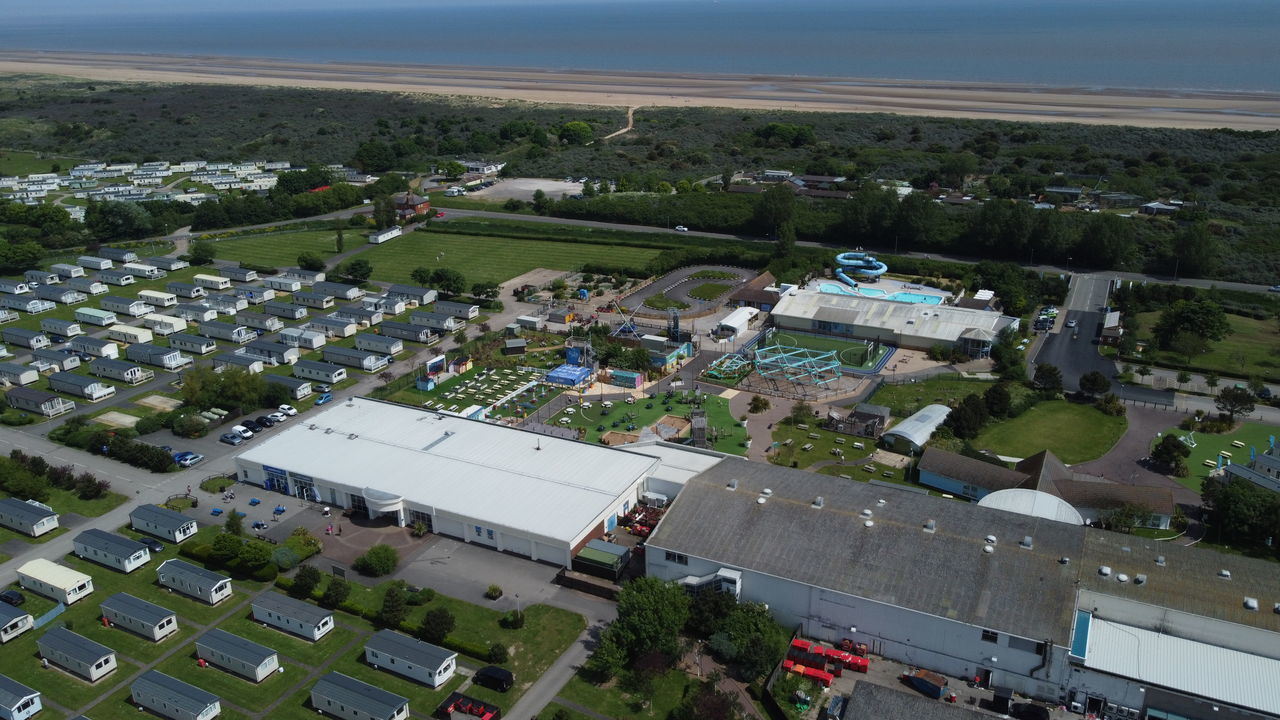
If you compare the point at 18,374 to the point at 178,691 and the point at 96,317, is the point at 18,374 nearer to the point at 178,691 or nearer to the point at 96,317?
the point at 96,317

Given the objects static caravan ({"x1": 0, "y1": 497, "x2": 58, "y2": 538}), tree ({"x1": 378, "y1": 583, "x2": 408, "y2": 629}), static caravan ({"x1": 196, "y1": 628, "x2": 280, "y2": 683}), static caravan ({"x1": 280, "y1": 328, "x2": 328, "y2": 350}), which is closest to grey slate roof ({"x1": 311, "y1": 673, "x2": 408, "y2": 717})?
static caravan ({"x1": 196, "y1": 628, "x2": 280, "y2": 683})

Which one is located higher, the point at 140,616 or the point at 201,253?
the point at 201,253

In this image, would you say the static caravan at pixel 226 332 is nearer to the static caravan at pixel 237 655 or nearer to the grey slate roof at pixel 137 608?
the grey slate roof at pixel 137 608

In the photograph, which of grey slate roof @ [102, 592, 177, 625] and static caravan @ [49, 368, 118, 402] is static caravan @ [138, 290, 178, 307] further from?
grey slate roof @ [102, 592, 177, 625]

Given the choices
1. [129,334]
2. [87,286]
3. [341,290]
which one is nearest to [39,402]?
[129,334]

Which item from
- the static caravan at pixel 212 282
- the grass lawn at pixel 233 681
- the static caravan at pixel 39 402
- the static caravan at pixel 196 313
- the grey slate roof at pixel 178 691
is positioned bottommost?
the grass lawn at pixel 233 681

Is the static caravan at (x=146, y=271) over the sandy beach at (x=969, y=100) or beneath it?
beneath

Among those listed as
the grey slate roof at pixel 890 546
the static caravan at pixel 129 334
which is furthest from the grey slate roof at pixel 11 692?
the static caravan at pixel 129 334

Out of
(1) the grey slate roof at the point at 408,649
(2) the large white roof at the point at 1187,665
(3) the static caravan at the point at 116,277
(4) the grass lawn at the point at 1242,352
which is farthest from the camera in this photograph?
(3) the static caravan at the point at 116,277

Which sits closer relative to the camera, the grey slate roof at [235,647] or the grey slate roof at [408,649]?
the grey slate roof at [408,649]
